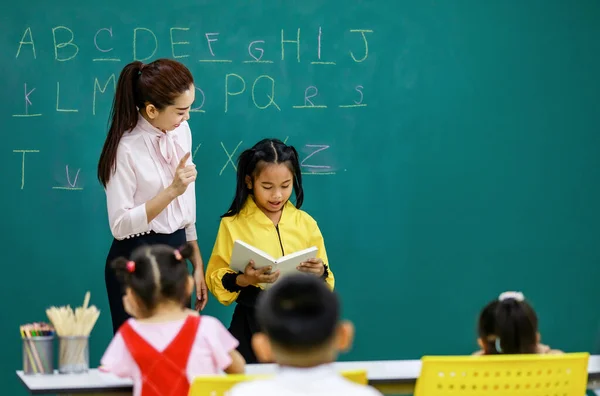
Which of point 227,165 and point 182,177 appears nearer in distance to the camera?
point 182,177

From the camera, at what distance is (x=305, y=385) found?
1.95 m

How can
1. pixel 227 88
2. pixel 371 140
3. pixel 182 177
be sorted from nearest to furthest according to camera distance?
1. pixel 182 177
2. pixel 227 88
3. pixel 371 140

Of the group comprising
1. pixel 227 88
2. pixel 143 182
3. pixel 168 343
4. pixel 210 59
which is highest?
pixel 210 59

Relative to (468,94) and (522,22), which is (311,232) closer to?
(468,94)

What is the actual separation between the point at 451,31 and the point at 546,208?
2.96 ft

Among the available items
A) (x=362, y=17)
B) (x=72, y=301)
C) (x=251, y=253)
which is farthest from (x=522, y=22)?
(x=72, y=301)

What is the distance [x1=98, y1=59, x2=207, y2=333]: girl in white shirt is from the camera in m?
3.46

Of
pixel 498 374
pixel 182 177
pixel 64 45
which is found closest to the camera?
pixel 498 374

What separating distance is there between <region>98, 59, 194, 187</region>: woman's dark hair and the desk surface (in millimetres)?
975

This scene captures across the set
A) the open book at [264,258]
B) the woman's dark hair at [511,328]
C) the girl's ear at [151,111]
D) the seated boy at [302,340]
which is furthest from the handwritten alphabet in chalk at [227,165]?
the seated boy at [302,340]

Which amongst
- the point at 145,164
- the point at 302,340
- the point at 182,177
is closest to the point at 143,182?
the point at 145,164

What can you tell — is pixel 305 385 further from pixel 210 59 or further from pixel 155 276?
pixel 210 59

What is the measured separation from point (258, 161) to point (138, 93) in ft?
1.71

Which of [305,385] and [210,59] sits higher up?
[210,59]
